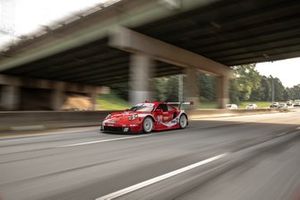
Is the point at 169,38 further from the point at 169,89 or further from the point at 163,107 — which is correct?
the point at 169,89

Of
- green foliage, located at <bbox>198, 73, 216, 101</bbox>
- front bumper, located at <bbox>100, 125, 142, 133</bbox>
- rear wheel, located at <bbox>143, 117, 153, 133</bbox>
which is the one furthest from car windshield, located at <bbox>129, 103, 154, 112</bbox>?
green foliage, located at <bbox>198, 73, 216, 101</bbox>

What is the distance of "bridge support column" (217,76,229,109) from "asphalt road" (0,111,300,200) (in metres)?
34.0

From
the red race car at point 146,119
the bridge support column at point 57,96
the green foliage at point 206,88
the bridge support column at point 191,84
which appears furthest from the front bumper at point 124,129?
the green foliage at point 206,88

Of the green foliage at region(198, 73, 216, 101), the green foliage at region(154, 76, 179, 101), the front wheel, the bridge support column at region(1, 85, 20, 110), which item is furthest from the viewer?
the green foliage at region(198, 73, 216, 101)

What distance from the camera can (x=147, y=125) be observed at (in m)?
14.5

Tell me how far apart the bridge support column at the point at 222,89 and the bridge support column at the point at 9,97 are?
1196 inches

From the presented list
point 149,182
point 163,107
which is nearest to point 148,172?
→ point 149,182

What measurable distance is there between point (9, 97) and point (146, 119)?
44.8 metres

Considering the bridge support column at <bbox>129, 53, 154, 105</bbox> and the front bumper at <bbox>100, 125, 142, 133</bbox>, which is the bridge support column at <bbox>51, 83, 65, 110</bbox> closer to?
the bridge support column at <bbox>129, 53, 154, 105</bbox>

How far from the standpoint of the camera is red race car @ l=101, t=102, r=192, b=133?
1380 cm

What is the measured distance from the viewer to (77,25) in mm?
29016

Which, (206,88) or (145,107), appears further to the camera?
(206,88)

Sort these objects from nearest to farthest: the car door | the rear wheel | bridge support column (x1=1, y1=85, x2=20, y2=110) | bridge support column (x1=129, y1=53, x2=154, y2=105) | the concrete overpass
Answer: the rear wheel < the car door < the concrete overpass < bridge support column (x1=129, y1=53, x2=154, y2=105) < bridge support column (x1=1, y1=85, x2=20, y2=110)

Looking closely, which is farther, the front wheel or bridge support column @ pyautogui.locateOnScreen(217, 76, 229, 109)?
bridge support column @ pyautogui.locateOnScreen(217, 76, 229, 109)
